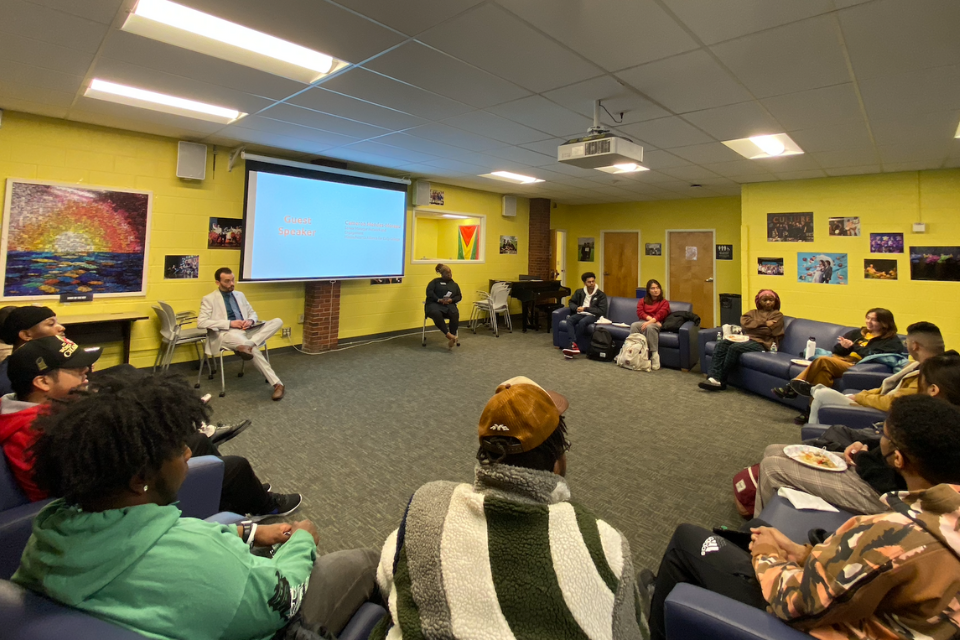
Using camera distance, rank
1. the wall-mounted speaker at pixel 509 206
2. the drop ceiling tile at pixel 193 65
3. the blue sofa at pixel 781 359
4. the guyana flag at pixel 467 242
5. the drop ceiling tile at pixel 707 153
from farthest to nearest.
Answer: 1. the guyana flag at pixel 467 242
2. the wall-mounted speaker at pixel 509 206
3. the drop ceiling tile at pixel 707 153
4. the blue sofa at pixel 781 359
5. the drop ceiling tile at pixel 193 65

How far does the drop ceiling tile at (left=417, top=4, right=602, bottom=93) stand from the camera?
242 centimetres

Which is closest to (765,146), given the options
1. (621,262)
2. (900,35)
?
(900,35)

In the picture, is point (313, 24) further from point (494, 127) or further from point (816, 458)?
point (816, 458)

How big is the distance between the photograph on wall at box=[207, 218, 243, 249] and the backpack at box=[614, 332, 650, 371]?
5.08 meters

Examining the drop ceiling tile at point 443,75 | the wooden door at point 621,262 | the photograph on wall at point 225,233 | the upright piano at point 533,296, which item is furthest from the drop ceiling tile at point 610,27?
the wooden door at point 621,262

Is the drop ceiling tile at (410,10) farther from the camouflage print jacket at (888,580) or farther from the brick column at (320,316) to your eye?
the brick column at (320,316)

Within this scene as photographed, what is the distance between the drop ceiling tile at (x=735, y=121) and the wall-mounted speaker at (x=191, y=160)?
512cm

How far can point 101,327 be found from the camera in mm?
4562

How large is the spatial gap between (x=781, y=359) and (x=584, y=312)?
2.79m

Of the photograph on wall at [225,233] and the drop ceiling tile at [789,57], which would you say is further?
the photograph on wall at [225,233]

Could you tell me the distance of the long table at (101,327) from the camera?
430 cm

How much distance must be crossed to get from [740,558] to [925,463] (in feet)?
1.99

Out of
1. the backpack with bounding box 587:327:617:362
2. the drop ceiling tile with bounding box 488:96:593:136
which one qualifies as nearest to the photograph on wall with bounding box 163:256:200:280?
the drop ceiling tile with bounding box 488:96:593:136

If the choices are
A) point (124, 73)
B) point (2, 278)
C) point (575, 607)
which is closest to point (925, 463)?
point (575, 607)
